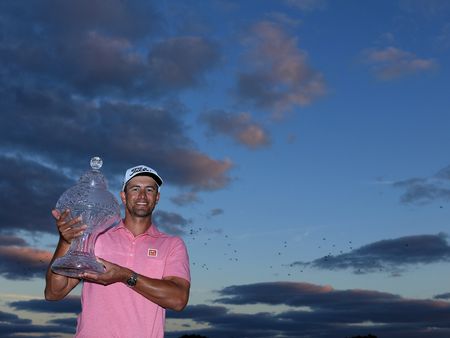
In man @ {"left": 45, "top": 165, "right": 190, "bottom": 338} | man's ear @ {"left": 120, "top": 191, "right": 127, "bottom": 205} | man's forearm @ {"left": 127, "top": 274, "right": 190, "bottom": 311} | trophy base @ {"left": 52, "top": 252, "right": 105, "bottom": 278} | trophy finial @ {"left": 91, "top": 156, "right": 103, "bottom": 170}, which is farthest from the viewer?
trophy finial @ {"left": 91, "top": 156, "right": 103, "bottom": 170}

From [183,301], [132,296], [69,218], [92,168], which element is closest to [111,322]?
[132,296]

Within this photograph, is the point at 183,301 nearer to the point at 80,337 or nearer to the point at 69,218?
the point at 80,337

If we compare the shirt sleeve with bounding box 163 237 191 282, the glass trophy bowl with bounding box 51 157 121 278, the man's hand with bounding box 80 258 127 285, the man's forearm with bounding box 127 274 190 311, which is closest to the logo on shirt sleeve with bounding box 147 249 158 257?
the shirt sleeve with bounding box 163 237 191 282

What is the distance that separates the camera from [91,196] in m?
7.43

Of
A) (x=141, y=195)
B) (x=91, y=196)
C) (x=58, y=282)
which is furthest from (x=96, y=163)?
(x=58, y=282)

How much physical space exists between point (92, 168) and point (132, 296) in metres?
1.78

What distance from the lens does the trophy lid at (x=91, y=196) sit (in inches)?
288

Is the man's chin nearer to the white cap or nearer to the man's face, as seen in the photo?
the man's face

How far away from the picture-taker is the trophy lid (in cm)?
731

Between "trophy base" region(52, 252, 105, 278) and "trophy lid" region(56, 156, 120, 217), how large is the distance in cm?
63

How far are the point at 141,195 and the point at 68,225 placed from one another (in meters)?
0.93

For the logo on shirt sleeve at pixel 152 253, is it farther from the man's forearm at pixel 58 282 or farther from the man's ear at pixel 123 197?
the man's forearm at pixel 58 282

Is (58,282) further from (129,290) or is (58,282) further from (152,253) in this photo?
(152,253)

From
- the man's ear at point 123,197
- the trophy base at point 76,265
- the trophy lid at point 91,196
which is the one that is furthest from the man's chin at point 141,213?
the trophy base at point 76,265
